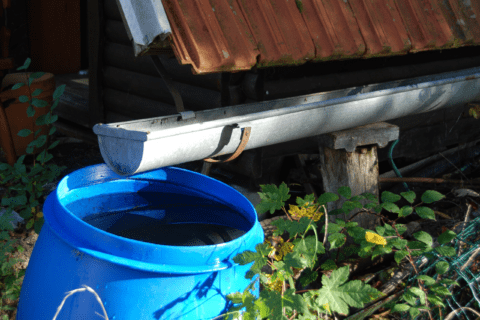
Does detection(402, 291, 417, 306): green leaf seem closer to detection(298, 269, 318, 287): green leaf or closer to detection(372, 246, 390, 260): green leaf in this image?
detection(372, 246, 390, 260): green leaf

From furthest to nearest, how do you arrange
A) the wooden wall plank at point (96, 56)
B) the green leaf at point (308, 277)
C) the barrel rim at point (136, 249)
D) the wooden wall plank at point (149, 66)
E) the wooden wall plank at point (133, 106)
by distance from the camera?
the wooden wall plank at point (96, 56)
the wooden wall plank at point (133, 106)
the wooden wall plank at point (149, 66)
the green leaf at point (308, 277)
the barrel rim at point (136, 249)

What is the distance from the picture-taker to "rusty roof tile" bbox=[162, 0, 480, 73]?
1700 millimetres

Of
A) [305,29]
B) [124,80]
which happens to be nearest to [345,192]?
[305,29]

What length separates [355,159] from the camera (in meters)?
2.21

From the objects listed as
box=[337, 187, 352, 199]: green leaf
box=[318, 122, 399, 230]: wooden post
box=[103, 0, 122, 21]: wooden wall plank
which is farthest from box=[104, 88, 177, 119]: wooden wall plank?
box=[337, 187, 352, 199]: green leaf

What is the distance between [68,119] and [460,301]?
4.44m

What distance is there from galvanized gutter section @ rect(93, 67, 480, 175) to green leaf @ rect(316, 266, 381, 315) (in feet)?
2.04

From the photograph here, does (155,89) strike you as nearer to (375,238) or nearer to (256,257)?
(375,238)

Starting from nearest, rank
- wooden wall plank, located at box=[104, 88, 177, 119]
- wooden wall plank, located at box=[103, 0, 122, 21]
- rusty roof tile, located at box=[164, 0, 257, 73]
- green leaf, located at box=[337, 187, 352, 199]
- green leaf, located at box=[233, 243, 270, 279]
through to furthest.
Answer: green leaf, located at box=[233, 243, 270, 279], rusty roof tile, located at box=[164, 0, 257, 73], green leaf, located at box=[337, 187, 352, 199], wooden wall plank, located at box=[104, 88, 177, 119], wooden wall plank, located at box=[103, 0, 122, 21]

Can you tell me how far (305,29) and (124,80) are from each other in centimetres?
246

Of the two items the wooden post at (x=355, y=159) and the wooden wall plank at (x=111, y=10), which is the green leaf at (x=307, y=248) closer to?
the wooden post at (x=355, y=159)

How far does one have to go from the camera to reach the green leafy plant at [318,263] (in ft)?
4.10

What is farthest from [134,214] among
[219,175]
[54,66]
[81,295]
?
[54,66]

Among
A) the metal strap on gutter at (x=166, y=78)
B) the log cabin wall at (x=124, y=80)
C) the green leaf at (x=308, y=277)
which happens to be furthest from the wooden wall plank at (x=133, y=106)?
the green leaf at (x=308, y=277)
